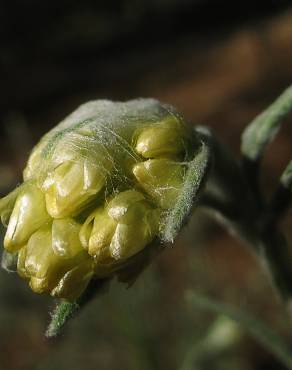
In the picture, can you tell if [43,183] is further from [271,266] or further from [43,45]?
[43,45]

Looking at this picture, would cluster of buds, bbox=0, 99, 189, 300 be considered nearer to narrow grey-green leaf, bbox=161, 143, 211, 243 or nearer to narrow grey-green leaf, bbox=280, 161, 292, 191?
narrow grey-green leaf, bbox=161, 143, 211, 243

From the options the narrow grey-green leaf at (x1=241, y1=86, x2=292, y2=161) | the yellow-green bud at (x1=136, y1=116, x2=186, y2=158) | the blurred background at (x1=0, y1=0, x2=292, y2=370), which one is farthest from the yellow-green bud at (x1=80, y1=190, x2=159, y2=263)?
the blurred background at (x1=0, y1=0, x2=292, y2=370)

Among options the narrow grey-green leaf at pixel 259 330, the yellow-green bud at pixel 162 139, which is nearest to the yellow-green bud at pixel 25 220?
the yellow-green bud at pixel 162 139

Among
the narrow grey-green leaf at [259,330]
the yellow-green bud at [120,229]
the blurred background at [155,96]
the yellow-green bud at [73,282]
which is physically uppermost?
the yellow-green bud at [120,229]

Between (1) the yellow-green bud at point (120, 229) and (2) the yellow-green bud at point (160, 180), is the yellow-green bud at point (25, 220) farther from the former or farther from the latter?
(2) the yellow-green bud at point (160, 180)

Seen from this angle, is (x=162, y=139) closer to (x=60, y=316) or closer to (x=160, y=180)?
(x=160, y=180)

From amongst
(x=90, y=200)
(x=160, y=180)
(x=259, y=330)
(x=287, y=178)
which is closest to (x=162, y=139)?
(x=160, y=180)
